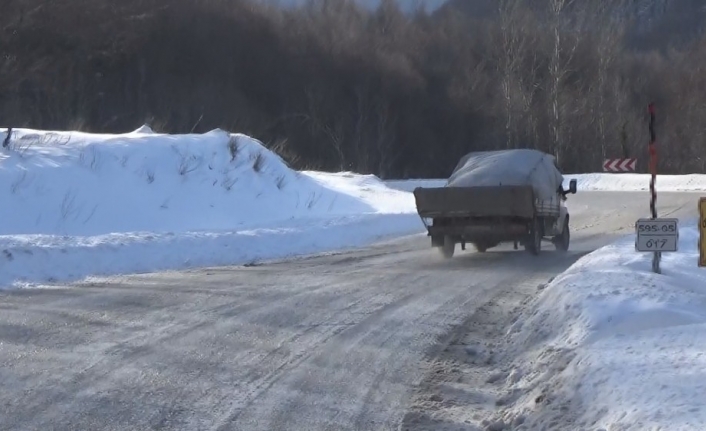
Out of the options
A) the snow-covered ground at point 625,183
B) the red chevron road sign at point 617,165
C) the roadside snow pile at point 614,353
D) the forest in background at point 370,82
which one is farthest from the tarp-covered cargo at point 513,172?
the forest in background at point 370,82

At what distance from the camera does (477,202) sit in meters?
18.7

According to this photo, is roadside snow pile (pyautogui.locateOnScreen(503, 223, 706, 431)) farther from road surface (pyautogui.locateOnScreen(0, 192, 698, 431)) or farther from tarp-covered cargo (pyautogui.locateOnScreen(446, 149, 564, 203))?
tarp-covered cargo (pyautogui.locateOnScreen(446, 149, 564, 203))

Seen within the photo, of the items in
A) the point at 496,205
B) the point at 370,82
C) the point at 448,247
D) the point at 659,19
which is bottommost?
the point at 448,247

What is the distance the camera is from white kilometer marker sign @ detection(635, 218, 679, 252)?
11578 mm

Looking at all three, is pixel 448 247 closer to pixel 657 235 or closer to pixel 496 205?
pixel 496 205

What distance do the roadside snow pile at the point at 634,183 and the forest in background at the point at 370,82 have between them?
9440 millimetres

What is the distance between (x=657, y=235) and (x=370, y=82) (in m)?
67.9

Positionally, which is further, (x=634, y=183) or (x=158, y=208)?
(x=634, y=183)

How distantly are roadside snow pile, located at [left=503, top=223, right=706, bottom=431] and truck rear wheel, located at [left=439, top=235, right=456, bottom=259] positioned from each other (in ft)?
21.6

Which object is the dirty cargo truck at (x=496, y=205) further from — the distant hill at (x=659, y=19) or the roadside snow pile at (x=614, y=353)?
the distant hill at (x=659, y=19)

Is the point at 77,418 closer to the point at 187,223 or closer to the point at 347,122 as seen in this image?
the point at 187,223

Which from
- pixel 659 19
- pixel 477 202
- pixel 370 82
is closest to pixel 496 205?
pixel 477 202

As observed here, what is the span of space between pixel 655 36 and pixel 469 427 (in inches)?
5018

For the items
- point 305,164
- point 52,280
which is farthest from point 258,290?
point 305,164
